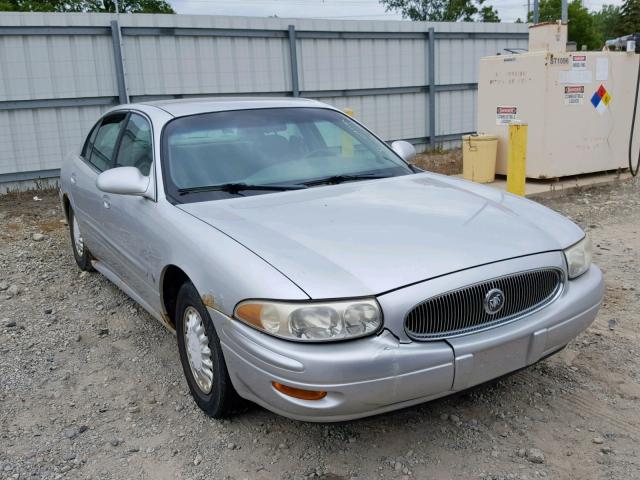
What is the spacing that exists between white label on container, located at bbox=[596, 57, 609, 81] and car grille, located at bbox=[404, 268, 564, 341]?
22.2ft

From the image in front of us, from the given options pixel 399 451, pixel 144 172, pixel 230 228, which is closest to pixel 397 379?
pixel 399 451

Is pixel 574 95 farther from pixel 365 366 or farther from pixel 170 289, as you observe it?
pixel 365 366

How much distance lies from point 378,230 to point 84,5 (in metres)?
47.2

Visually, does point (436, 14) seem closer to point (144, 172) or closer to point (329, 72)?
point (329, 72)

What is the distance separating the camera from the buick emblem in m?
2.53

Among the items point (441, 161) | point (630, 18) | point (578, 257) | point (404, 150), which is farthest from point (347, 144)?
point (630, 18)

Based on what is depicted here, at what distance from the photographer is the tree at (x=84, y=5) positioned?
3903 centimetres

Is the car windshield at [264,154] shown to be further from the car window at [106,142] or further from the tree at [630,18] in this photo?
the tree at [630,18]

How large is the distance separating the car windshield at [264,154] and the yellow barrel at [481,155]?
4.82 meters

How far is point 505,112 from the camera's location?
8656 mm

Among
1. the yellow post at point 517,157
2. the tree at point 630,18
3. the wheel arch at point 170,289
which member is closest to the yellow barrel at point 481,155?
the yellow post at point 517,157

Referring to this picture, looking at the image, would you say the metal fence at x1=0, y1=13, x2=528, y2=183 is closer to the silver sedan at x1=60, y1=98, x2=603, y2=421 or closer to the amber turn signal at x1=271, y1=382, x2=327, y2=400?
the silver sedan at x1=60, y1=98, x2=603, y2=421

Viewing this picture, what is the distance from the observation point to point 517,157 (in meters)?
7.65

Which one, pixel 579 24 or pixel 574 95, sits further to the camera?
pixel 579 24
